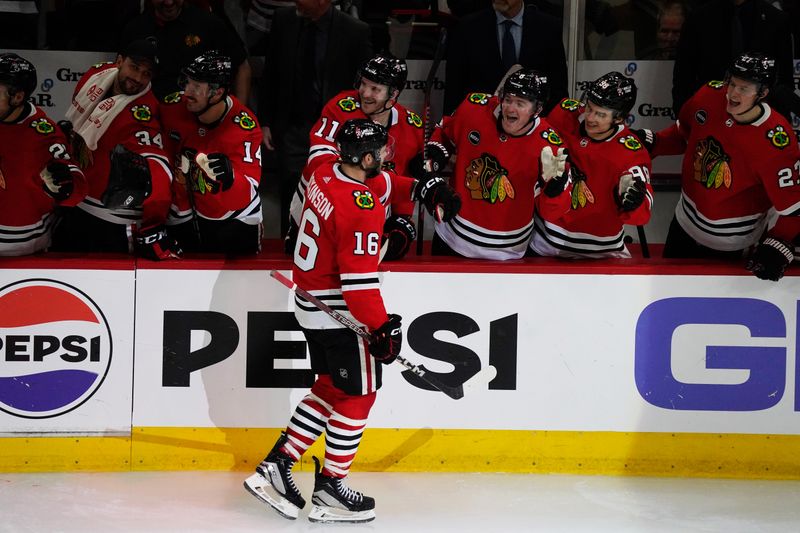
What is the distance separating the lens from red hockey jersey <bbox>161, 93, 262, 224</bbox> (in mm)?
4488

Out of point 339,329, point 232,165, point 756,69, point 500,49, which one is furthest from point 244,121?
point 756,69

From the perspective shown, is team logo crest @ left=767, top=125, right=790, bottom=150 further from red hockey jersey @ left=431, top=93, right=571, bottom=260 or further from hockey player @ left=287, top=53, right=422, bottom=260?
hockey player @ left=287, top=53, right=422, bottom=260

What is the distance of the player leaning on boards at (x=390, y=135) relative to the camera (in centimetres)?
442

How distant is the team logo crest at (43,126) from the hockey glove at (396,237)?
4.07 ft

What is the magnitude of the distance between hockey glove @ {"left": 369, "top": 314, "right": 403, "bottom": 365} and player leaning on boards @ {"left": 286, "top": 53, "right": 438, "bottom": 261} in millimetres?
635

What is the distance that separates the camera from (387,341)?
12.6 ft

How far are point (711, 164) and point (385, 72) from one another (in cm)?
125

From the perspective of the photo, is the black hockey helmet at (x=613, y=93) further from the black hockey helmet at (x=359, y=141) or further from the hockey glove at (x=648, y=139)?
the black hockey helmet at (x=359, y=141)

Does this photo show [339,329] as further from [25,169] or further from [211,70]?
[25,169]

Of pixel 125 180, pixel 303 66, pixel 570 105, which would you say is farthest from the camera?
pixel 303 66

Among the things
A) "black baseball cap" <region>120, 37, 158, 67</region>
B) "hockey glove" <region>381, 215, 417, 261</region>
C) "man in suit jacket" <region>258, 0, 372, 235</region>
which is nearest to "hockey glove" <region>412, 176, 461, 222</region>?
"hockey glove" <region>381, 215, 417, 261</region>

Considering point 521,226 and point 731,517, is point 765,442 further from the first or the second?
point 521,226

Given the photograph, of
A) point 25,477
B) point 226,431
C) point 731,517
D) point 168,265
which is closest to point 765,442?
point 731,517

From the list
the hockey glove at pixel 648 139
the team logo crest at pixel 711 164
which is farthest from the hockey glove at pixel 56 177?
the team logo crest at pixel 711 164
